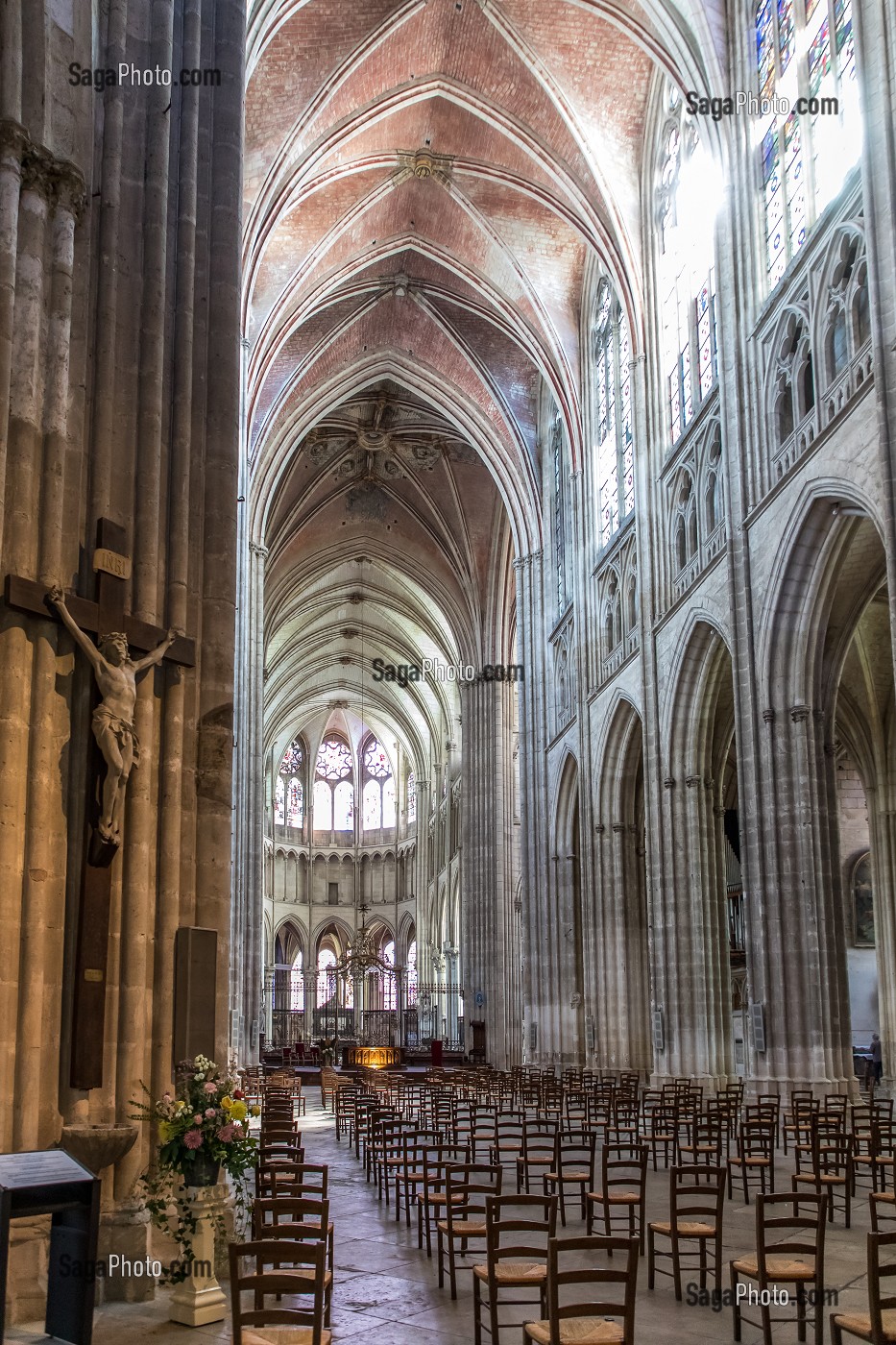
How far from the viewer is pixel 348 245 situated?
112 ft

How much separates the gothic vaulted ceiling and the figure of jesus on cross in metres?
17.2

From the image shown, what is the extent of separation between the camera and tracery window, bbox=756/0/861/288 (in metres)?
19.5

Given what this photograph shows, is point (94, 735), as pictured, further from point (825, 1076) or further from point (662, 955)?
point (662, 955)

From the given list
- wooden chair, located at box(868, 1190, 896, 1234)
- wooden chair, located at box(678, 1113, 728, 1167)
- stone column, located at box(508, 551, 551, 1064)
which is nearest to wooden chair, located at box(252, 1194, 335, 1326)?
wooden chair, located at box(678, 1113, 728, 1167)

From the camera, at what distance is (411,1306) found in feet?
27.4

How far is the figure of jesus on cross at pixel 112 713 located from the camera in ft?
32.5

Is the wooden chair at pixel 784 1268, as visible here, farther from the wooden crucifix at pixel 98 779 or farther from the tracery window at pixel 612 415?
the tracery window at pixel 612 415

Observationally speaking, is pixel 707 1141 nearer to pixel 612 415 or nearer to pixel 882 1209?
pixel 882 1209

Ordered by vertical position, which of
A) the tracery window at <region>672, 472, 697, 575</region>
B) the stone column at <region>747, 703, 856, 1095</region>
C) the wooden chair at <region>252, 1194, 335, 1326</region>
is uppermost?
the tracery window at <region>672, 472, 697, 575</region>

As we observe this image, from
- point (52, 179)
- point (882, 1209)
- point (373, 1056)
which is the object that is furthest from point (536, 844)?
point (52, 179)

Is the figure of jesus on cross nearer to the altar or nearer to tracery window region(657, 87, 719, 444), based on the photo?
tracery window region(657, 87, 719, 444)

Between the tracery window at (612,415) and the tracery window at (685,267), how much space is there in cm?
177

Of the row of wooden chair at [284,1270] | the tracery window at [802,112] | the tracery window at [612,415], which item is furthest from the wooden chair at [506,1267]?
the tracery window at [612,415]

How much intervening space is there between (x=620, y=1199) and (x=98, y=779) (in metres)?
4.98
